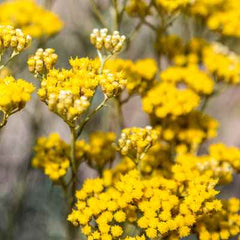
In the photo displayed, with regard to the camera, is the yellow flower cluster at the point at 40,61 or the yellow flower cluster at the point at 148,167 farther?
the yellow flower cluster at the point at 148,167

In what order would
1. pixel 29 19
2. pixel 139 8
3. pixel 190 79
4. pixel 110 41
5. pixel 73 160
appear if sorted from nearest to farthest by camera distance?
pixel 73 160, pixel 110 41, pixel 190 79, pixel 139 8, pixel 29 19

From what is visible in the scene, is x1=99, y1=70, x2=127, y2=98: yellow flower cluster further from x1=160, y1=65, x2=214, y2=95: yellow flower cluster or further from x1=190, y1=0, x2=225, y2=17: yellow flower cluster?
x1=190, y1=0, x2=225, y2=17: yellow flower cluster

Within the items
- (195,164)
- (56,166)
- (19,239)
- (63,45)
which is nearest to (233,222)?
(195,164)

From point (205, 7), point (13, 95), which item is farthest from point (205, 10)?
point (13, 95)

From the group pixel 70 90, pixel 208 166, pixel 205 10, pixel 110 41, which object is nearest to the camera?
pixel 70 90

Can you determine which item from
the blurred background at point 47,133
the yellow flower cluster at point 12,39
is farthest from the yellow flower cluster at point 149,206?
the blurred background at point 47,133

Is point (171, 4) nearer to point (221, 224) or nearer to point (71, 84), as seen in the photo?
point (71, 84)

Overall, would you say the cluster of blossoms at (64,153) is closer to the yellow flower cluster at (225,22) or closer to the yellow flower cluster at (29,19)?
the yellow flower cluster at (29,19)

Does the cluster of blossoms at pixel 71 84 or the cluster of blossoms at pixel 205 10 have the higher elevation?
the cluster of blossoms at pixel 71 84
